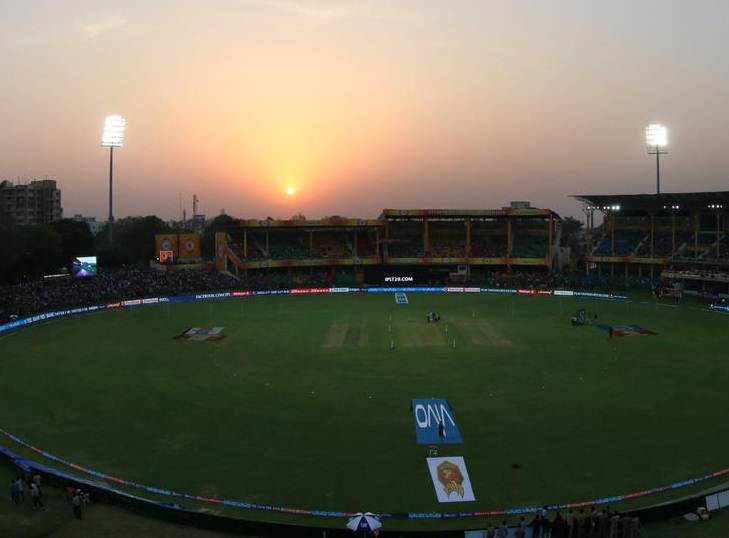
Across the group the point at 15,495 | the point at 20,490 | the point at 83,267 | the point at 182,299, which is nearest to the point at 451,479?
the point at 20,490

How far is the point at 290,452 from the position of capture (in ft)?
76.8

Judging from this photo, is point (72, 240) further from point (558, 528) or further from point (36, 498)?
point (558, 528)

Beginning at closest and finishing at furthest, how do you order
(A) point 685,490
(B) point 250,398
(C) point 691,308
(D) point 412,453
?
(A) point 685,490 → (D) point 412,453 → (B) point 250,398 → (C) point 691,308

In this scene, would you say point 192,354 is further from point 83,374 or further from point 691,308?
point 691,308

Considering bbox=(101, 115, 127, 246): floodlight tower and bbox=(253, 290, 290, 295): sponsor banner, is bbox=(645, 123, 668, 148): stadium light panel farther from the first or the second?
bbox=(101, 115, 127, 246): floodlight tower

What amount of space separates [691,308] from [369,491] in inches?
2201

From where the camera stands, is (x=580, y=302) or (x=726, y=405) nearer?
(x=726, y=405)

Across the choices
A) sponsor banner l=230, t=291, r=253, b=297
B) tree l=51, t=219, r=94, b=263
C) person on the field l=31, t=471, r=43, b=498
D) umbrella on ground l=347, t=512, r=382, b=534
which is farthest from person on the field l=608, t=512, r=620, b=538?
tree l=51, t=219, r=94, b=263

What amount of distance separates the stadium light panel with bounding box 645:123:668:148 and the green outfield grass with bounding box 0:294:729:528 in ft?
152

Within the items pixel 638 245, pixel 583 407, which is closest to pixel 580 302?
pixel 638 245

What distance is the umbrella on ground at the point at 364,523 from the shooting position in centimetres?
1662

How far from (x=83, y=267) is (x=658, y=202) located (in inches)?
2820

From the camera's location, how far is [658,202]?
271 feet

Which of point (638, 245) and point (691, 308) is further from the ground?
point (638, 245)
